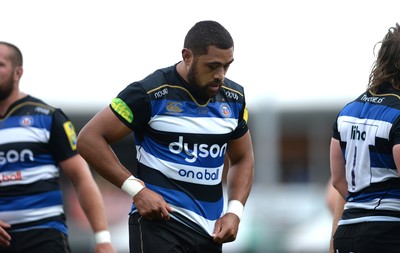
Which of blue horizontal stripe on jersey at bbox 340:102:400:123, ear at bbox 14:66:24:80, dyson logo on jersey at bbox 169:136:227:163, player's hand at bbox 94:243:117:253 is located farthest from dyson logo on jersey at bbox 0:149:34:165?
blue horizontal stripe on jersey at bbox 340:102:400:123

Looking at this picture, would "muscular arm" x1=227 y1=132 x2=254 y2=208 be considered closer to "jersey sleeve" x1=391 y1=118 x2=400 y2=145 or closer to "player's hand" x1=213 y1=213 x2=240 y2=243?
"player's hand" x1=213 y1=213 x2=240 y2=243

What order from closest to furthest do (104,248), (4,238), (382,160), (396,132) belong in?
(396,132) → (382,160) → (4,238) → (104,248)

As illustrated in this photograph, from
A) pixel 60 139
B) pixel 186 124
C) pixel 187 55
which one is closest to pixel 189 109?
pixel 186 124

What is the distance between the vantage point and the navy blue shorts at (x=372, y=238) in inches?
273

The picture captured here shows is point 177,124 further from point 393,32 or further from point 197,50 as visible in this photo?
point 393,32

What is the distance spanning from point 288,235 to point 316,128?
9212mm

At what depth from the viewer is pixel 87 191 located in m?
8.77

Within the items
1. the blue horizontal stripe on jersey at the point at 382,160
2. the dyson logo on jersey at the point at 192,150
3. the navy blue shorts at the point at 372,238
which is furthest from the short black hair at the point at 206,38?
the navy blue shorts at the point at 372,238

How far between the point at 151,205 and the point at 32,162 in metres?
1.87

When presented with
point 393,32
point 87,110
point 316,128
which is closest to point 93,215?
point 393,32

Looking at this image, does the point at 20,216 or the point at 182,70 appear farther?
the point at 20,216

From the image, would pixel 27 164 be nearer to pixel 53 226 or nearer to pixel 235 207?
pixel 53 226

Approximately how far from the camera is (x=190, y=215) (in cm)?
707

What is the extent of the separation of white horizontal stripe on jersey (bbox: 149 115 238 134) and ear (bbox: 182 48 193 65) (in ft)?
1.25
